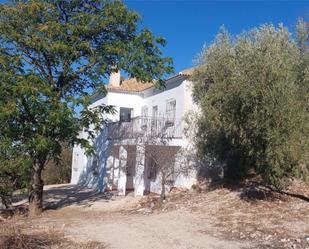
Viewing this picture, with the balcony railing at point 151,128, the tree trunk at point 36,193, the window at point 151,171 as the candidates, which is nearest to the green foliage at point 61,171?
the window at point 151,171

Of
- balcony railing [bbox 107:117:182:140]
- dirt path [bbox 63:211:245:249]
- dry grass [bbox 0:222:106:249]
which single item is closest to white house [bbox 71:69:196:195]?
balcony railing [bbox 107:117:182:140]

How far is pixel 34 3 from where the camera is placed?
51.1ft

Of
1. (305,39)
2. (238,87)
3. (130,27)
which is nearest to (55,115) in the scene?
(130,27)

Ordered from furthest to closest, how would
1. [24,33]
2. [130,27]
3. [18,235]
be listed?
[130,27], [24,33], [18,235]

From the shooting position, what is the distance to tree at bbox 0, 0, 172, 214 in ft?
49.8

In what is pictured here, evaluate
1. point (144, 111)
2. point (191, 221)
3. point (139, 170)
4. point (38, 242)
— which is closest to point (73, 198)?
point (139, 170)

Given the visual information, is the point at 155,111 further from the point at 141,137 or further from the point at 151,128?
the point at 141,137

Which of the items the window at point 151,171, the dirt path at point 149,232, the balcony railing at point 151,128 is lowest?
the dirt path at point 149,232

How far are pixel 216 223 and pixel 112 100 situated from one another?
545 inches

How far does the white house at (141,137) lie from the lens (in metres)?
20.0

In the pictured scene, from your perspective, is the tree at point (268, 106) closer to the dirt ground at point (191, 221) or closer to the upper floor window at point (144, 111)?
the dirt ground at point (191, 221)

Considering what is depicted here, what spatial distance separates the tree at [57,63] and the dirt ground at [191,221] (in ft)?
9.45

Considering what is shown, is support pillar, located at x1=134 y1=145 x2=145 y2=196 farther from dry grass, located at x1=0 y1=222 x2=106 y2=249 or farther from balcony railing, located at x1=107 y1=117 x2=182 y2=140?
dry grass, located at x1=0 y1=222 x2=106 y2=249

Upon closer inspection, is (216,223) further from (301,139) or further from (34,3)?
(34,3)
